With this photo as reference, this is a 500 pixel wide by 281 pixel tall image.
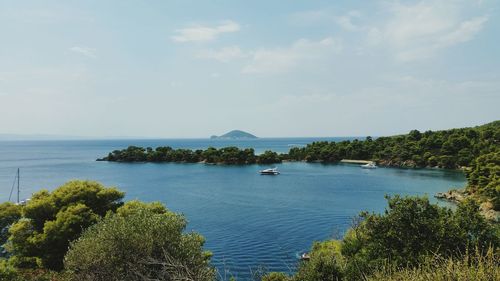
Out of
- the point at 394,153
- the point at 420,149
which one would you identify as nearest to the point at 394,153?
the point at 394,153

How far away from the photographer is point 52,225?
23281 millimetres

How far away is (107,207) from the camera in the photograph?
2667 cm

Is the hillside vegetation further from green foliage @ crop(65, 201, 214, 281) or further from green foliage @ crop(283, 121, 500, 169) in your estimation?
green foliage @ crop(65, 201, 214, 281)

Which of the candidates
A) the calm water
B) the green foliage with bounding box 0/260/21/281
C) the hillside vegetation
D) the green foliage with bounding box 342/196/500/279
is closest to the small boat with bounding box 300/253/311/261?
the calm water

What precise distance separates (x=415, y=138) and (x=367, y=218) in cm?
11325

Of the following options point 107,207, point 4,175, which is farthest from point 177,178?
point 107,207

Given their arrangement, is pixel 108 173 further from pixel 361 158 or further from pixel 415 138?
pixel 415 138

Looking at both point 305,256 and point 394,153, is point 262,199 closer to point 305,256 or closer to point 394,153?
point 305,256

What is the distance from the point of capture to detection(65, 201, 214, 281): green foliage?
1559 cm

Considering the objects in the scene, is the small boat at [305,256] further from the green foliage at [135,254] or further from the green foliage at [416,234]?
the green foliage at [135,254]

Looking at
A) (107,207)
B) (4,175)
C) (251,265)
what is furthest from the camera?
(4,175)

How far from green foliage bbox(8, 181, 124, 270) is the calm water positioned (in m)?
11.1

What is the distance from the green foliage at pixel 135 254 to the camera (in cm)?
1559

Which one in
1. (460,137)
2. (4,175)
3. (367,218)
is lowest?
(4,175)
